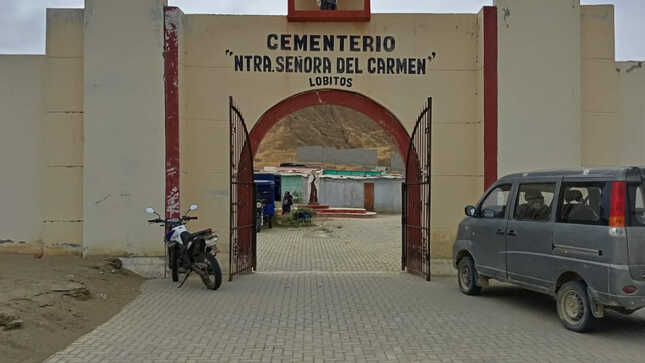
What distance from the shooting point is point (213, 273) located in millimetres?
8664

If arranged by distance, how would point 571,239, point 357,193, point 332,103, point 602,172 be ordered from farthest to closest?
1. point 357,193
2. point 332,103
3. point 571,239
4. point 602,172

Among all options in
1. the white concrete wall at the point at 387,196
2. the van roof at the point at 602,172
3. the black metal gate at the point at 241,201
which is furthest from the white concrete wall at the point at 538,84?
the white concrete wall at the point at 387,196

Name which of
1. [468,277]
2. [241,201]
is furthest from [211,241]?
[468,277]

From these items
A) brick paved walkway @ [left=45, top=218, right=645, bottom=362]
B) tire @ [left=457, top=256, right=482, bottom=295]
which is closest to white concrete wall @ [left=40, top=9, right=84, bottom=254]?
brick paved walkway @ [left=45, top=218, right=645, bottom=362]

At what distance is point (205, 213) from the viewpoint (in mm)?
10328

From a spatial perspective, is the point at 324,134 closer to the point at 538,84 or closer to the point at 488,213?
the point at 538,84

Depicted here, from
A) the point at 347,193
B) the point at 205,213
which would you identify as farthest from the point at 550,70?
the point at 347,193

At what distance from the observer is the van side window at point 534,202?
6.97 m

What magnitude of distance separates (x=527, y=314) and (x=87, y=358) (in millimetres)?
5246

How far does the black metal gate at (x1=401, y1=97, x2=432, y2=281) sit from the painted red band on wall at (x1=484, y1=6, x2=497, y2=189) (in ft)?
3.56

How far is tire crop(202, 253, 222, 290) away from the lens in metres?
8.62

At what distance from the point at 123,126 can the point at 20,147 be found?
198cm

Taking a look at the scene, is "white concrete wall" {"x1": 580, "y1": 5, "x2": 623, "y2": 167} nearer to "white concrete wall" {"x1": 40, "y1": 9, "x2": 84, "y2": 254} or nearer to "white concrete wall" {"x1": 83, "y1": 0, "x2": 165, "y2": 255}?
"white concrete wall" {"x1": 83, "y1": 0, "x2": 165, "y2": 255}

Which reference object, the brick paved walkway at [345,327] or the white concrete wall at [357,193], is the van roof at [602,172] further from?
the white concrete wall at [357,193]
